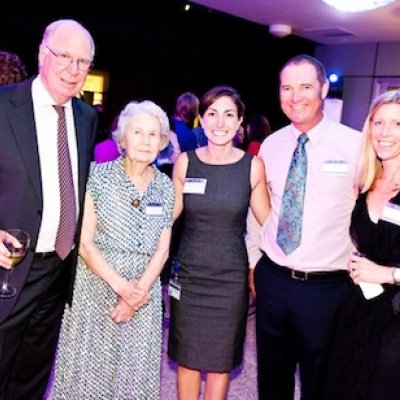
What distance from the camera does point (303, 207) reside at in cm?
217

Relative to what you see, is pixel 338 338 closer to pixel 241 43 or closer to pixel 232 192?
pixel 232 192

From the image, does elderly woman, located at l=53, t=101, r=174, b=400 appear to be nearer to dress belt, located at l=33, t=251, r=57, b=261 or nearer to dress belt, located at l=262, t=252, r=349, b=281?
dress belt, located at l=33, t=251, r=57, b=261

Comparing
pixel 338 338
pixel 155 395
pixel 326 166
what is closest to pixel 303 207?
pixel 326 166

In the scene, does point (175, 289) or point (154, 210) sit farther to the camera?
point (175, 289)

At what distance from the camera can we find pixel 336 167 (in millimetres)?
2162

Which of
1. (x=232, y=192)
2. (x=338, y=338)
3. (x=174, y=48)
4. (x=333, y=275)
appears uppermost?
(x=174, y=48)

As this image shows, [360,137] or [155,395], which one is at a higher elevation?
[360,137]

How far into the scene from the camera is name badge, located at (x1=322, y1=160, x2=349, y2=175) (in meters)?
2.16

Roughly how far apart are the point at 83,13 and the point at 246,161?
5.24 metres

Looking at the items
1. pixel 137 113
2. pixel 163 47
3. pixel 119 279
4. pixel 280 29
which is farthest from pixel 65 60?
pixel 280 29

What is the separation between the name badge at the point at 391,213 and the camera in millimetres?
1794

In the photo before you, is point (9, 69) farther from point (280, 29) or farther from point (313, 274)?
point (280, 29)

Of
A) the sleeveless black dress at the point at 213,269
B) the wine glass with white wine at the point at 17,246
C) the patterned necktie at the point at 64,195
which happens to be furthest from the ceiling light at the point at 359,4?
the wine glass with white wine at the point at 17,246

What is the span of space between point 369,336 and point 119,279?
39.5 inches
